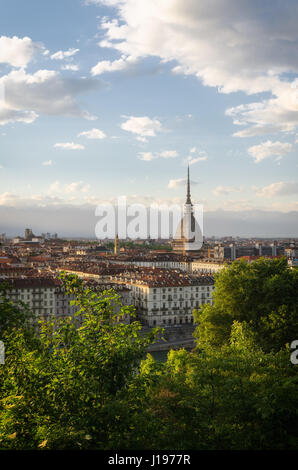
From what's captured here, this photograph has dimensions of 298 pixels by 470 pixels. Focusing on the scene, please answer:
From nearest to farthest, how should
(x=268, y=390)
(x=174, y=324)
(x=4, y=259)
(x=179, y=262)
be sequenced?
(x=268, y=390) < (x=174, y=324) < (x=4, y=259) < (x=179, y=262)

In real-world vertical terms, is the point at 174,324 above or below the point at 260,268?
below

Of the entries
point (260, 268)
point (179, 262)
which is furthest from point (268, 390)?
point (179, 262)

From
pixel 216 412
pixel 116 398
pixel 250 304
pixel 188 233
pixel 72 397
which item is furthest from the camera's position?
pixel 188 233

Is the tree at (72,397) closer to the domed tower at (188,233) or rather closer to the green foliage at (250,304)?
the green foliage at (250,304)

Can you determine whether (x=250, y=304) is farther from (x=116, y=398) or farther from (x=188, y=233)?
(x=188, y=233)

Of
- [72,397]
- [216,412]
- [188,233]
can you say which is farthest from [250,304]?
[188,233]

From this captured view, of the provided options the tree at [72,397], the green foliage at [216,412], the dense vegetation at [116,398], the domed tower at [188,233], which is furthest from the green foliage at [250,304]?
the domed tower at [188,233]
